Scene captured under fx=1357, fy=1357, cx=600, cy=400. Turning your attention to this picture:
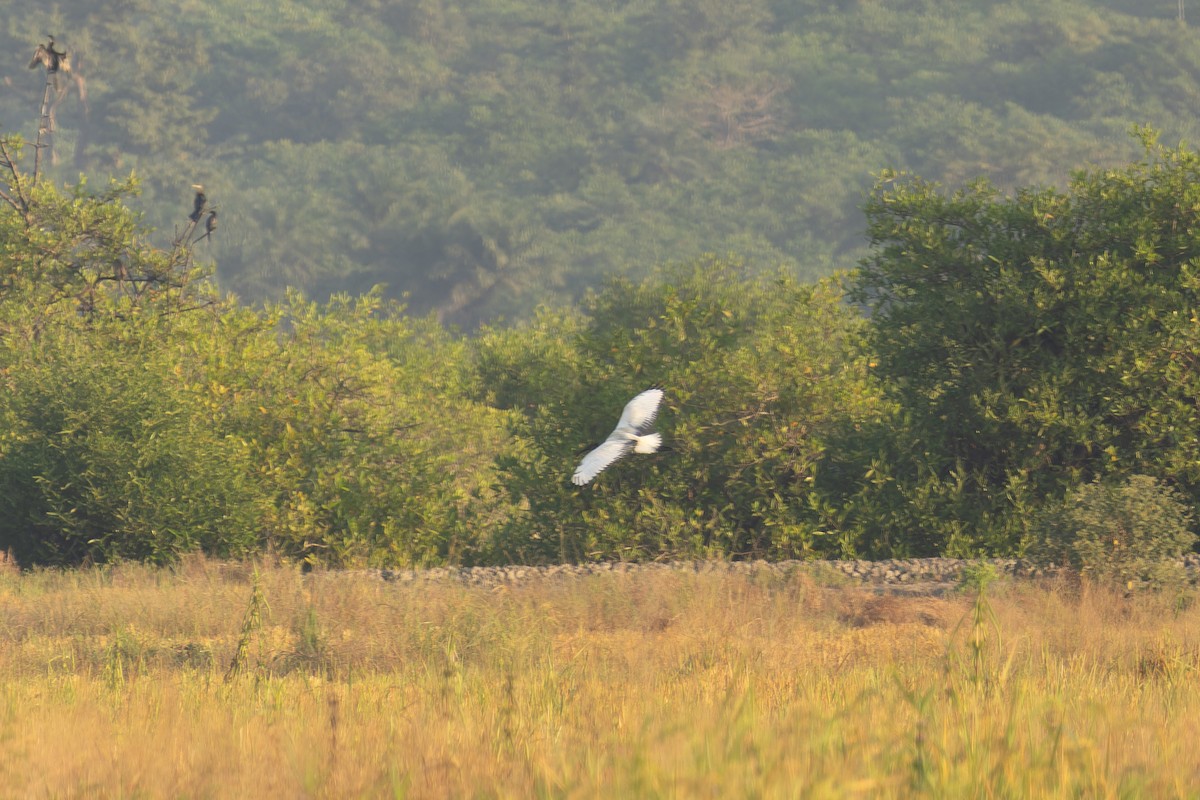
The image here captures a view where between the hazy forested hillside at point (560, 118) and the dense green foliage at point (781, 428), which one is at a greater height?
the dense green foliage at point (781, 428)

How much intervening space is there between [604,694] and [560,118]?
8475 cm

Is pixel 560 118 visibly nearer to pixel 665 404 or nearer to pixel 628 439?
pixel 665 404

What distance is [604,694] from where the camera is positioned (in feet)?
18.2

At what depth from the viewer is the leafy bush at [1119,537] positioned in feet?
32.5

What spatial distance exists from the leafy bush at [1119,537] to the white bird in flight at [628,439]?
323 centimetres

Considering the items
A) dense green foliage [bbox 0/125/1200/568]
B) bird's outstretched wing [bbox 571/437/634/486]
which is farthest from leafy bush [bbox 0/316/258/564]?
bird's outstretched wing [bbox 571/437/634/486]

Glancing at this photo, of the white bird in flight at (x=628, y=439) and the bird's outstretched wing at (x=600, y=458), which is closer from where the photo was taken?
the bird's outstretched wing at (x=600, y=458)

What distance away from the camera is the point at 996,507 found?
1359cm

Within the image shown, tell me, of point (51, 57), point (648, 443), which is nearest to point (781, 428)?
point (648, 443)

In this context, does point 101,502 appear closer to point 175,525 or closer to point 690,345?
point 175,525

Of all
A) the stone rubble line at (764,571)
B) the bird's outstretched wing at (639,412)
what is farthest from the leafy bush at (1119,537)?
the bird's outstretched wing at (639,412)

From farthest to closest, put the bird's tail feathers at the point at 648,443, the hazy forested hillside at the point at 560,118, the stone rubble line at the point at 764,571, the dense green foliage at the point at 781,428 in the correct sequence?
the hazy forested hillside at the point at 560,118, the dense green foliage at the point at 781,428, the stone rubble line at the point at 764,571, the bird's tail feathers at the point at 648,443

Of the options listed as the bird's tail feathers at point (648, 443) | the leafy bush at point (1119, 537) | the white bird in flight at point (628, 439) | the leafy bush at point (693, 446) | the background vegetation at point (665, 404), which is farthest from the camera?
the leafy bush at point (693, 446)

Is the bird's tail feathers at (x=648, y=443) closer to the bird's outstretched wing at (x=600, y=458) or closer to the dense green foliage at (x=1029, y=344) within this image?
the bird's outstretched wing at (x=600, y=458)
